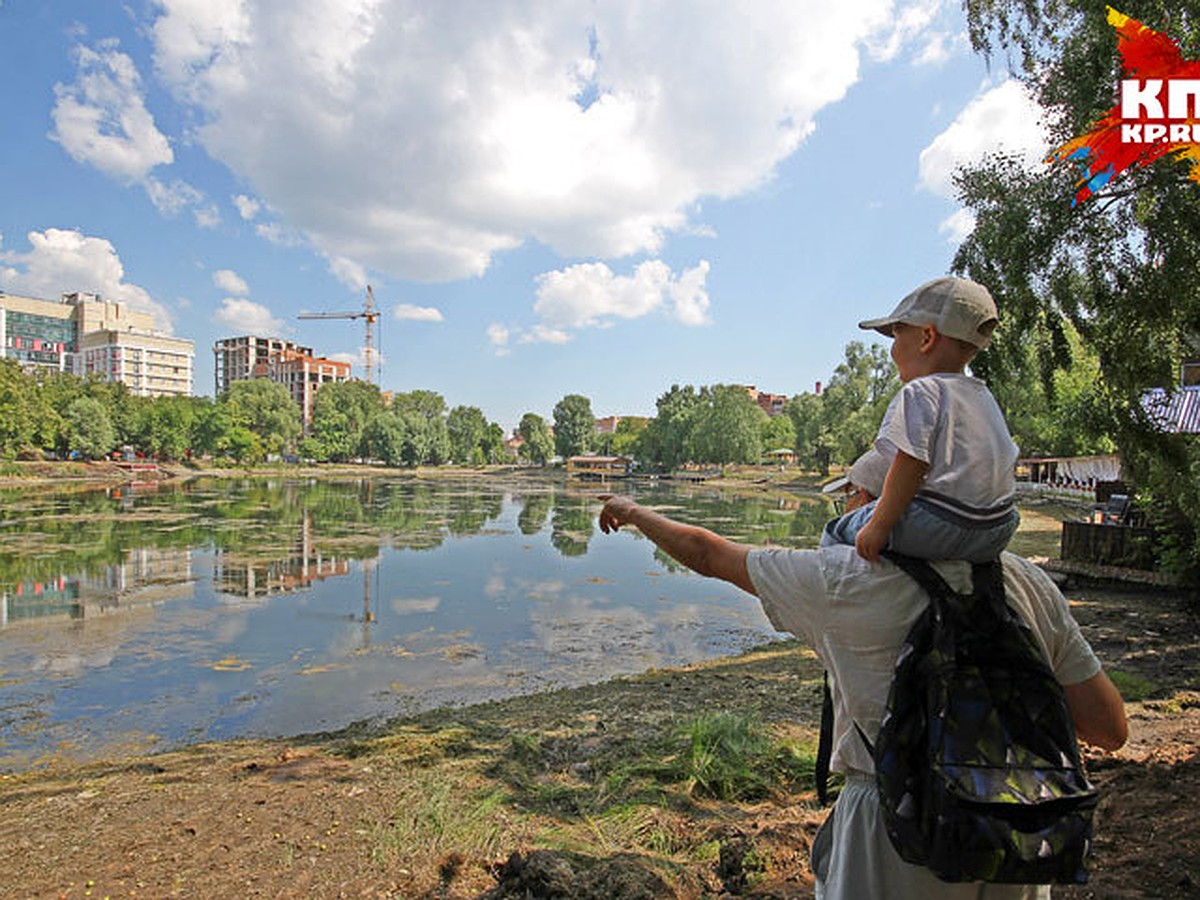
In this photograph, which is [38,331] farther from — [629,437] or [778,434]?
[778,434]

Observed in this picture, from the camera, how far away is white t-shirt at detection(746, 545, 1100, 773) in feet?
4.05

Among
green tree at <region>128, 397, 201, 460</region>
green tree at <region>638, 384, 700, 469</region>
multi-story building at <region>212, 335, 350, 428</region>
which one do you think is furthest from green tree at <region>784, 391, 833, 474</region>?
multi-story building at <region>212, 335, 350, 428</region>

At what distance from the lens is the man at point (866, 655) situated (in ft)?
4.02

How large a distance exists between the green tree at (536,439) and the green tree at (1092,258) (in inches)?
3736

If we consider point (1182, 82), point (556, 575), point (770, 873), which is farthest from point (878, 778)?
point (556, 575)

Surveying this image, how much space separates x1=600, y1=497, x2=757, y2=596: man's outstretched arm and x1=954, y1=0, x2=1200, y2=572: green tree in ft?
21.5

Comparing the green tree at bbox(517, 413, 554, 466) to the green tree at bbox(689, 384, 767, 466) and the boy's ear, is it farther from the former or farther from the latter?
the boy's ear

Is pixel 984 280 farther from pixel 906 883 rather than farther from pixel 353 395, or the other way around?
pixel 353 395

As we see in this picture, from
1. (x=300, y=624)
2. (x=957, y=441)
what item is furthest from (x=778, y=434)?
(x=957, y=441)

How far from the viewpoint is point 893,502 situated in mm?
1233

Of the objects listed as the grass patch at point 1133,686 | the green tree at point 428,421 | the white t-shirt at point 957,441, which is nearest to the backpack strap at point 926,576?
the white t-shirt at point 957,441

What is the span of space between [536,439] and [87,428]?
5684 centimetres

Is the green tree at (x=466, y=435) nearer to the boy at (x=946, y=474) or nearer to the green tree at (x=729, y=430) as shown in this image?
the green tree at (x=729, y=430)

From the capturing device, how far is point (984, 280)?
805 centimetres
